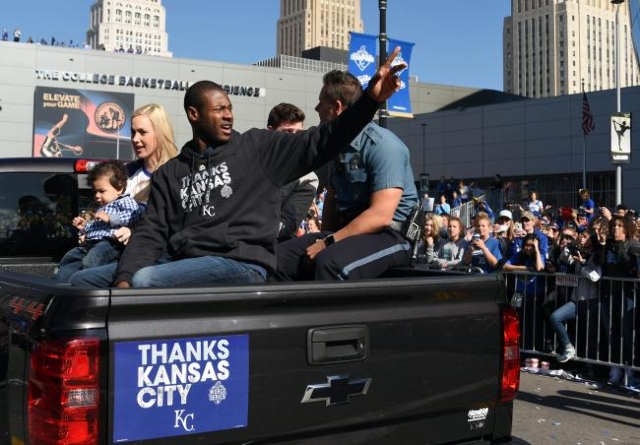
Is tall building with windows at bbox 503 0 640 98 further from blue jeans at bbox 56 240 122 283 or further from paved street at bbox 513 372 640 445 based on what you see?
blue jeans at bbox 56 240 122 283

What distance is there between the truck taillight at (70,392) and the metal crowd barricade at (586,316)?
6969mm

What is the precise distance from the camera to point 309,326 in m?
2.67

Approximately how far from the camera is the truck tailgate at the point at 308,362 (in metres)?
2.36

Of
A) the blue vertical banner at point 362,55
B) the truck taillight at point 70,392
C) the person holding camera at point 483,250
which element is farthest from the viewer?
the blue vertical banner at point 362,55

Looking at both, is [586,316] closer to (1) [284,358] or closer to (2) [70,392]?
(1) [284,358]

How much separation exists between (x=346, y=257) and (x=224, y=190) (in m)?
0.73

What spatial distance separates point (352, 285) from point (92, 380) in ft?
3.26

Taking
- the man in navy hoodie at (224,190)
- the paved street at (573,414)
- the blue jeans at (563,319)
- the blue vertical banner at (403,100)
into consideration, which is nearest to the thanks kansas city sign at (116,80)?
the blue vertical banner at (403,100)

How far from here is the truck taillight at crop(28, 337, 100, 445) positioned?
2.26m

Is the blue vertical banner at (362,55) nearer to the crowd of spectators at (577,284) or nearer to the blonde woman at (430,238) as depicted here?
the blonde woman at (430,238)

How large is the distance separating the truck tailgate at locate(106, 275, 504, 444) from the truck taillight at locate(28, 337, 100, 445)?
0.18 ft

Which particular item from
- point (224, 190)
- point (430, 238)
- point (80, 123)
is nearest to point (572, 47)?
point (80, 123)

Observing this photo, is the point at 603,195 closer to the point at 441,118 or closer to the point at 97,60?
the point at 441,118

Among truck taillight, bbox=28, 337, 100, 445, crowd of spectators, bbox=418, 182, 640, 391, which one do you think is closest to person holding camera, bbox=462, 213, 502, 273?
crowd of spectators, bbox=418, 182, 640, 391
